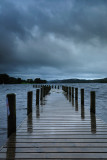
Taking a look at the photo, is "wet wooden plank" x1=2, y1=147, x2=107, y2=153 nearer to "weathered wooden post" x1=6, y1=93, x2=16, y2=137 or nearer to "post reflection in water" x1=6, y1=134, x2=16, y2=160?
"post reflection in water" x1=6, y1=134, x2=16, y2=160

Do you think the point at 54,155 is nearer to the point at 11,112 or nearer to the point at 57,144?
the point at 57,144

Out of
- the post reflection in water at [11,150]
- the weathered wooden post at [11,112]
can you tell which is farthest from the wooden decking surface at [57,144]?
the weathered wooden post at [11,112]

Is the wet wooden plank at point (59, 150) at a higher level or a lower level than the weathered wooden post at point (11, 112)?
lower

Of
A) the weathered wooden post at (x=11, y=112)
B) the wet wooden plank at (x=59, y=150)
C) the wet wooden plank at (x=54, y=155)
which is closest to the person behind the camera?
the wet wooden plank at (x=54, y=155)

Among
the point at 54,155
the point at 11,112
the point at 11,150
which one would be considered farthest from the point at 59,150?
the point at 11,112

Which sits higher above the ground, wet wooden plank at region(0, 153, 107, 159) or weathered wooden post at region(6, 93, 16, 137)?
weathered wooden post at region(6, 93, 16, 137)

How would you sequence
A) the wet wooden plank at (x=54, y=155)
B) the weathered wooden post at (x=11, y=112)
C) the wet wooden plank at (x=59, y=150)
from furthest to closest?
the weathered wooden post at (x=11, y=112)
the wet wooden plank at (x=59, y=150)
the wet wooden plank at (x=54, y=155)

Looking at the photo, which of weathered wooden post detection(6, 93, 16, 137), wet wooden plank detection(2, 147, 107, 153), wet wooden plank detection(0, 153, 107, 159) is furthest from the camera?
weathered wooden post detection(6, 93, 16, 137)

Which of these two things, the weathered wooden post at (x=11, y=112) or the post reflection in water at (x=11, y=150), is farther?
the weathered wooden post at (x=11, y=112)

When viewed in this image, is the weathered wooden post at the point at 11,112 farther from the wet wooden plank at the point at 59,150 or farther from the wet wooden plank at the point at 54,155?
the wet wooden plank at the point at 54,155

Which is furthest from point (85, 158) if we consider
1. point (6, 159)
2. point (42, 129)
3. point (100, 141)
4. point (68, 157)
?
point (42, 129)

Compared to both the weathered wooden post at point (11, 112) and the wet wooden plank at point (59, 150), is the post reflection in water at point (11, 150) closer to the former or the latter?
the wet wooden plank at point (59, 150)

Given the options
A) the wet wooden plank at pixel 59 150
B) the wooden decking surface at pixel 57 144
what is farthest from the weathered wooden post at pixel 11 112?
the wet wooden plank at pixel 59 150

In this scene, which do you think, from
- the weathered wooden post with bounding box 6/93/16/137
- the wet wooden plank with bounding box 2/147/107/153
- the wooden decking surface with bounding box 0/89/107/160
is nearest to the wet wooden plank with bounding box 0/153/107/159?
the wooden decking surface with bounding box 0/89/107/160
